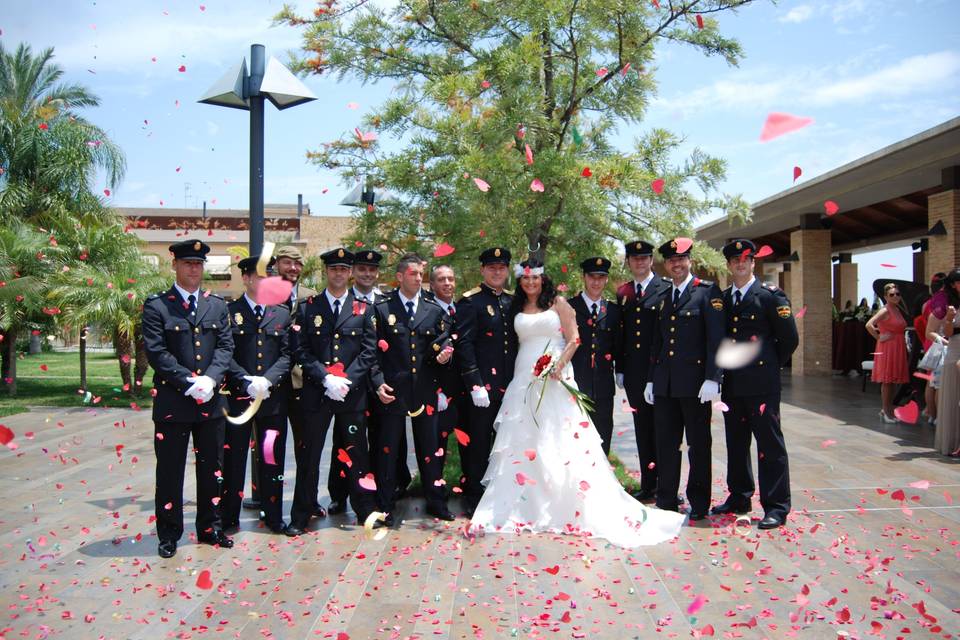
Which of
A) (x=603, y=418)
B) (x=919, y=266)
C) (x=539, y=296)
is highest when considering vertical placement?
(x=919, y=266)

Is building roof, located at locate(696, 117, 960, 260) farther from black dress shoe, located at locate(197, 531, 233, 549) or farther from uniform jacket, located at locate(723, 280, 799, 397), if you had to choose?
black dress shoe, located at locate(197, 531, 233, 549)

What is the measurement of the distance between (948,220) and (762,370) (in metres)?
9.77

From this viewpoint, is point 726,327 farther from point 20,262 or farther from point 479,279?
point 20,262

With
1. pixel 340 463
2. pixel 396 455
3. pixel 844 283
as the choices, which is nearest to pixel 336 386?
pixel 396 455

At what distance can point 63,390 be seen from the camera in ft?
50.5

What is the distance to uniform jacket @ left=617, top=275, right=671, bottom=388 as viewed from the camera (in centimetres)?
604

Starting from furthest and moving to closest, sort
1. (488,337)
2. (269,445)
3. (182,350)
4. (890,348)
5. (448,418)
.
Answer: (890,348)
(448,418)
(488,337)
(269,445)
(182,350)

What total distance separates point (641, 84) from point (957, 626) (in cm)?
558

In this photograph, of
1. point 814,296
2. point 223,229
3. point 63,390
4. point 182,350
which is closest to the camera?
point 182,350

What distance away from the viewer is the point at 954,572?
4.41 meters

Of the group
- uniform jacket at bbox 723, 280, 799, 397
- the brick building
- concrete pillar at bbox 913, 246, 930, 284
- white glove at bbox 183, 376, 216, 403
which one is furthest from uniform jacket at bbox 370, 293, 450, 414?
the brick building

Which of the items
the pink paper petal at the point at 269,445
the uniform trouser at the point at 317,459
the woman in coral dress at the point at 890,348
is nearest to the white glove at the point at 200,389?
the pink paper petal at the point at 269,445

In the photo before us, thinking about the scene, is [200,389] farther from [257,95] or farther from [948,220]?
[948,220]

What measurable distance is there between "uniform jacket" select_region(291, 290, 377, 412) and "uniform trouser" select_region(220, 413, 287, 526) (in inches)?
12.8
